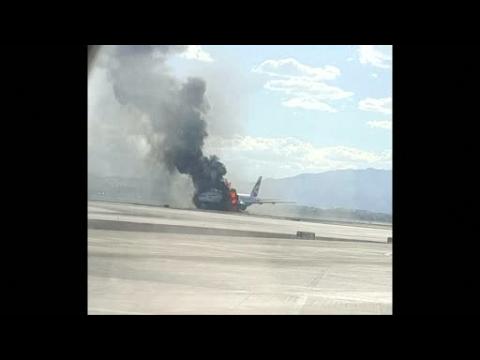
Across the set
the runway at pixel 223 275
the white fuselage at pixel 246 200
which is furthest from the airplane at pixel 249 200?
the runway at pixel 223 275

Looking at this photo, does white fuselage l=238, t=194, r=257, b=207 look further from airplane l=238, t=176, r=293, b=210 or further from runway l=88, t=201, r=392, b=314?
runway l=88, t=201, r=392, b=314

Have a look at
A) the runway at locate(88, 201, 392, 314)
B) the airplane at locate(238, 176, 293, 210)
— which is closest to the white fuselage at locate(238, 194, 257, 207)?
the airplane at locate(238, 176, 293, 210)

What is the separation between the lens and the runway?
21.0 feet

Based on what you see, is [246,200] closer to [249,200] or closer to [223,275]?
[249,200]

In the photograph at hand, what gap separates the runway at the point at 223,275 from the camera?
6.40 metres

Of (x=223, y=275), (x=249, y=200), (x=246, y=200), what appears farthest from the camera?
(x=246, y=200)

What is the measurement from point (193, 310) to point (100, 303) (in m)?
1.14

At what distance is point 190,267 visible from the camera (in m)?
8.94

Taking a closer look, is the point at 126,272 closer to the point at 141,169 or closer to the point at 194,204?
the point at 141,169

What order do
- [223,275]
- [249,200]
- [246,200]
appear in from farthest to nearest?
[246,200] → [249,200] → [223,275]

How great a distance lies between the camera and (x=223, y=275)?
8344mm

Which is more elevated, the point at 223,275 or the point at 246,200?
the point at 246,200

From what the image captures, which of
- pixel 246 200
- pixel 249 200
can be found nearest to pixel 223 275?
pixel 249 200
